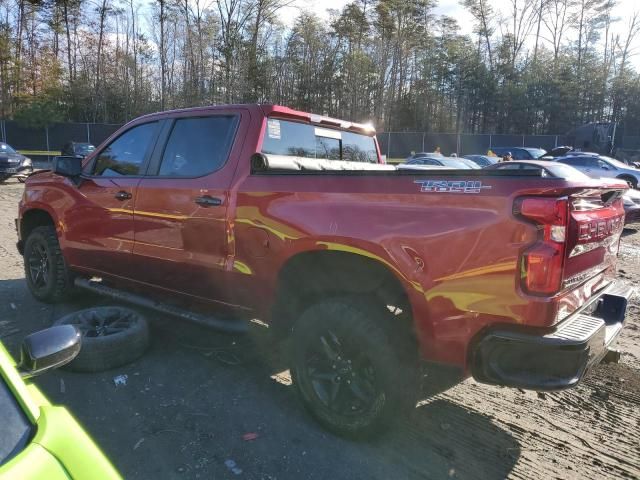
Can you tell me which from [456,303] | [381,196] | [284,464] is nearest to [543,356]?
[456,303]

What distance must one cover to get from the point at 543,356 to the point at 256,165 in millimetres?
2122

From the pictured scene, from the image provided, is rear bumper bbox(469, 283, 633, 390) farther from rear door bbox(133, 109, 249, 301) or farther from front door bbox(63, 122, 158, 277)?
front door bbox(63, 122, 158, 277)

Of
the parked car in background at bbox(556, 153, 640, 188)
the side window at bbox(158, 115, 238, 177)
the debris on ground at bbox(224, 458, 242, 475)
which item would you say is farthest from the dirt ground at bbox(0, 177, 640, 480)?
the parked car in background at bbox(556, 153, 640, 188)

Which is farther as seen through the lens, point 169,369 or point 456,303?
point 169,369

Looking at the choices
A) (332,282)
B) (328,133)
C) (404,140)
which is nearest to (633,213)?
(328,133)

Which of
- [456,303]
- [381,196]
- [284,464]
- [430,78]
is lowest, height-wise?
[284,464]

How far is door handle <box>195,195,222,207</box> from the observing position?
346 cm

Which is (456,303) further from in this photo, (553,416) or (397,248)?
(553,416)

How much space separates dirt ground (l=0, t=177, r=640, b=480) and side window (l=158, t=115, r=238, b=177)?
1.62 m

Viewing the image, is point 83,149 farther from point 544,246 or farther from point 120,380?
point 544,246

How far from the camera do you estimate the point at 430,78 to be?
51.6 meters

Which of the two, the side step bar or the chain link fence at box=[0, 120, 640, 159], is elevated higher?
the chain link fence at box=[0, 120, 640, 159]

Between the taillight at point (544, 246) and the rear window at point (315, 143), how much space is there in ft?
6.51

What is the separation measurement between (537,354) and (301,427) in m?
1.60
